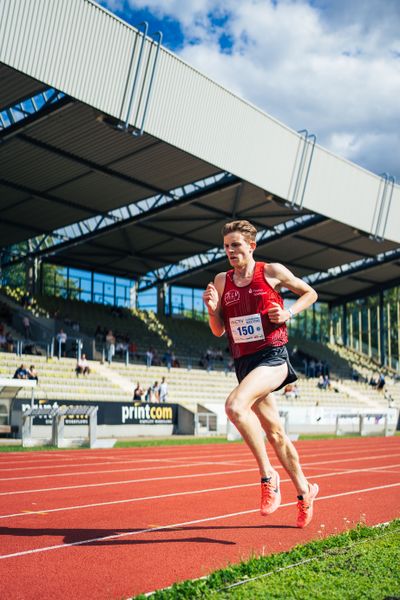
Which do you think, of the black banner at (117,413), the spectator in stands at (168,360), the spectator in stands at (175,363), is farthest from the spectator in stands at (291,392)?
the black banner at (117,413)

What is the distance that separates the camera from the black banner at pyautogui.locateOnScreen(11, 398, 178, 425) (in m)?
21.8

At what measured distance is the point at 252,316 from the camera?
5742 millimetres

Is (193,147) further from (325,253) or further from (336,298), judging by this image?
(336,298)

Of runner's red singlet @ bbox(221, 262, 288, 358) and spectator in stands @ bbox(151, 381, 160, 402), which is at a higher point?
runner's red singlet @ bbox(221, 262, 288, 358)

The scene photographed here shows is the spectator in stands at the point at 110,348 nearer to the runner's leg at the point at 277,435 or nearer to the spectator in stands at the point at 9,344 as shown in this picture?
the spectator in stands at the point at 9,344

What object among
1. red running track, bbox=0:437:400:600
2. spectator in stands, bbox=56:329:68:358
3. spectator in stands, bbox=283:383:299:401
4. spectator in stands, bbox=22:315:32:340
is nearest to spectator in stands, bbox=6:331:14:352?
spectator in stands, bbox=56:329:68:358

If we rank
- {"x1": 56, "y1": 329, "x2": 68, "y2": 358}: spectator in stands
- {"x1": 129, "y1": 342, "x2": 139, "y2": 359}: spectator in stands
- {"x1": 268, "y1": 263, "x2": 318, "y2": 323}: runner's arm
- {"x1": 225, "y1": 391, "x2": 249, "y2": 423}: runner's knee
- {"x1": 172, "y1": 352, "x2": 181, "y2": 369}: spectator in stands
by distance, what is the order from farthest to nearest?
{"x1": 172, "y1": 352, "x2": 181, "y2": 369}: spectator in stands → {"x1": 129, "y1": 342, "x2": 139, "y2": 359}: spectator in stands → {"x1": 56, "y1": 329, "x2": 68, "y2": 358}: spectator in stands → {"x1": 268, "y1": 263, "x2": 318, "y2": 323}: runner's arm → {"x1": 225, "y1": 391, "x2": 249, "y2": 423}: runner's knee

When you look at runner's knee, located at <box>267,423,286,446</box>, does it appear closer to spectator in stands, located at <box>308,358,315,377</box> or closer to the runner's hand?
the runner's hand

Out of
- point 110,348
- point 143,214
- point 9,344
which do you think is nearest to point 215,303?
point 9,344

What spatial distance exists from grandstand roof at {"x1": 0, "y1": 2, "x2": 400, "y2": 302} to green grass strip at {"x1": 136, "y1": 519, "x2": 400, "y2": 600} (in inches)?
722

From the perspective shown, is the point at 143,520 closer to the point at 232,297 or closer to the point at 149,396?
the point at 232,297

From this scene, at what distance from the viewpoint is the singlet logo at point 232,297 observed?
5.83 m

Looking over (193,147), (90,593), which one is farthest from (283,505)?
(193,147)

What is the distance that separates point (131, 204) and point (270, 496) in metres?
27.3
